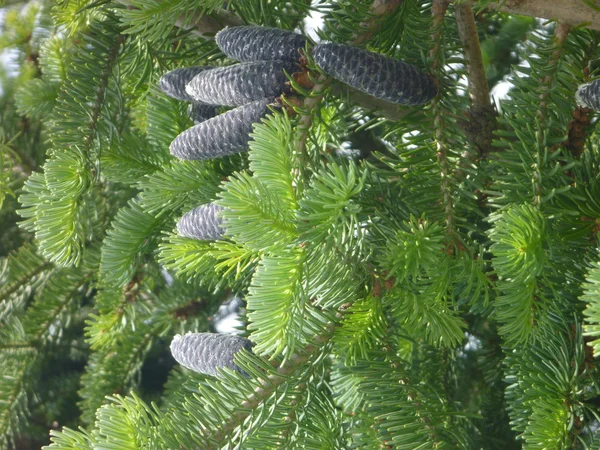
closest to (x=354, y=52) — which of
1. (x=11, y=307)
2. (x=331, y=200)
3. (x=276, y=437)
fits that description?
(x=331, y=200)

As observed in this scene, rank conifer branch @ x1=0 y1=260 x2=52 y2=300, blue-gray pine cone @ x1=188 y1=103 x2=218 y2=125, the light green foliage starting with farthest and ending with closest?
conifer branch @ x1=0 y1=260 x2=52 y2=300
blue-gray pine cone @ x1=188 y1=103 x2=218 y2=125
the light green foliage

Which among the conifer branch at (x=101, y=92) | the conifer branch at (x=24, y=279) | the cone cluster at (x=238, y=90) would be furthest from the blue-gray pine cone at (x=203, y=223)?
the conifer branch at (x=24, y=279)

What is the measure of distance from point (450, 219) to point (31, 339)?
1.76 feet

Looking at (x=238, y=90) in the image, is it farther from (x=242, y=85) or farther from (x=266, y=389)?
(x=266, y=389)

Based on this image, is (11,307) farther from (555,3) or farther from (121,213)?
(555,3)

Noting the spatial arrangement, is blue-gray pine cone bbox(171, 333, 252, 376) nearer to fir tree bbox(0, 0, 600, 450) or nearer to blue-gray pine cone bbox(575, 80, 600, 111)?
fir tree bbox(0, 0, 600, 450)

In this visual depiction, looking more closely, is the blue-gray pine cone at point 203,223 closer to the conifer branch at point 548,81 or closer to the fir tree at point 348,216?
the fir tree at point 348,216

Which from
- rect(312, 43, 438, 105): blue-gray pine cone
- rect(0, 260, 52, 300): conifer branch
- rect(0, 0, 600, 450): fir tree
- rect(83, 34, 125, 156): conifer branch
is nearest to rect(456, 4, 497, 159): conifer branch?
rect(0, 0, 600, 450): fir tree

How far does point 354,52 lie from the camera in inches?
12.4

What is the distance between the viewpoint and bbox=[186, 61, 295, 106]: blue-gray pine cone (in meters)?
0.33

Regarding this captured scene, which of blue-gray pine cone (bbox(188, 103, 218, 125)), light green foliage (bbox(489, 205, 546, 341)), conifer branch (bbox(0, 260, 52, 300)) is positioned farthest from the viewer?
conifer branch (bbox(0, 260, 52, 300))

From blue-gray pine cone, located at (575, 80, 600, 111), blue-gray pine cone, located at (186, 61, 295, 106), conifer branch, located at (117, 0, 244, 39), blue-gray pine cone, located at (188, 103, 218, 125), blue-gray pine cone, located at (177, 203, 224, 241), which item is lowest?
blue-gray pine cone, located at (177, 203, 224, 241)

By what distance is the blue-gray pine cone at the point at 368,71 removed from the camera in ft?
1.02

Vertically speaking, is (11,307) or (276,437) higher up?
(276,437)
